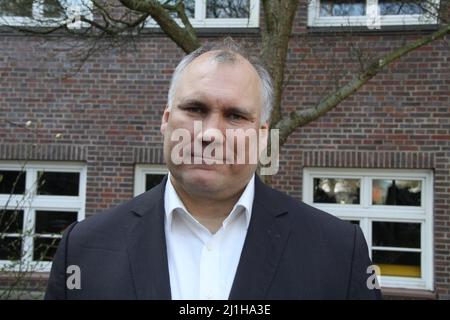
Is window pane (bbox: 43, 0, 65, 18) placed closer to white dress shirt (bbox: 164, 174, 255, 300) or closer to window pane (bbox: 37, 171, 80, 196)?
window pane (bbox: 37, 171, 80, 196)

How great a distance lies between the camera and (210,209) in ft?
5.58

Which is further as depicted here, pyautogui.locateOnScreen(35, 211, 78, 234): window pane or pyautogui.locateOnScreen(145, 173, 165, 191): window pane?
pyautogui.locateOnScreen(35, 211, 78, 234): window pane

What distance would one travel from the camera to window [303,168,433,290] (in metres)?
6.10

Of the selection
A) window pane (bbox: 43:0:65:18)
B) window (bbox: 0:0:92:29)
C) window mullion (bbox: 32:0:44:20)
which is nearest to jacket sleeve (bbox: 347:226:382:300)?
window (bbox: 0:0:92:29)

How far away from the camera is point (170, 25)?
3637 millimetres

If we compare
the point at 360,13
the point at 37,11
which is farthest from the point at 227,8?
the point at 37,11

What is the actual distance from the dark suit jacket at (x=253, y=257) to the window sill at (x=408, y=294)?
4.67 meters

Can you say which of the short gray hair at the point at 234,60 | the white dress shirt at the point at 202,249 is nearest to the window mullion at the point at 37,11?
the short gray hair at the point at 234,60

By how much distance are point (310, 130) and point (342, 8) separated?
5.64ft

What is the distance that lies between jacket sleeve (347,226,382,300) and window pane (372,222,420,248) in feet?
15.7

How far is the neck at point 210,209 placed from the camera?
170cm

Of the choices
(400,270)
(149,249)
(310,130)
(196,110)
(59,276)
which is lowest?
(400,270)

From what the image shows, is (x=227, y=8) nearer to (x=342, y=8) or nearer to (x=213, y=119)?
(x=342, y=8)

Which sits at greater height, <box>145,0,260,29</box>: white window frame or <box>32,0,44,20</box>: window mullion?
<box>145,0,260,29</box>: white window frame
